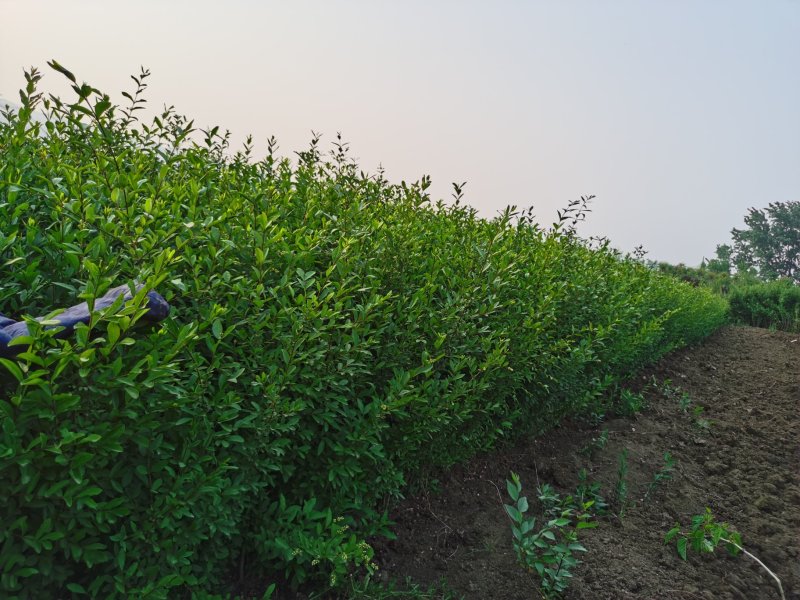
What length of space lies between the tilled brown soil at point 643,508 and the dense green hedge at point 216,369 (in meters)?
0.35

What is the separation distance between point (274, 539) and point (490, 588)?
113 centimetres

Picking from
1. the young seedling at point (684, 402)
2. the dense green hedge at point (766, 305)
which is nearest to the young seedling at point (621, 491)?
the young seedling at point (684, 402)

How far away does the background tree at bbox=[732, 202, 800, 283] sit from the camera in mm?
40688

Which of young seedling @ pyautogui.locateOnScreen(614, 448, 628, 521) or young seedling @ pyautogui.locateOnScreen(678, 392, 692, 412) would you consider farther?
young seedling @ pyautogui.locateOnScreen(678, 392, 692, 412)

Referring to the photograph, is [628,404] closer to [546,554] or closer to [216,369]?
[546,554]

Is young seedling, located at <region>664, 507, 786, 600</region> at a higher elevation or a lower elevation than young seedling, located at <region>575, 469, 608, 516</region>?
lower

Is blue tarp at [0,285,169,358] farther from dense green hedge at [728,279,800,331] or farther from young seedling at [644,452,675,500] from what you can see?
dense green hedge at [728,279,800,331]

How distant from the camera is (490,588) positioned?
3057mm

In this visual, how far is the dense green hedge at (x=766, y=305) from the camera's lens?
17.2 metres

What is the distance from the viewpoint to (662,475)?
462 centimetres

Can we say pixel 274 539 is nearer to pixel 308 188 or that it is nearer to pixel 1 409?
pixel 1 409

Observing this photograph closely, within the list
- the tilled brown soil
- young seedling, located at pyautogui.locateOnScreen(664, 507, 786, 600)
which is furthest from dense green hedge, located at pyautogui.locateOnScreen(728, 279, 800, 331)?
young seedling, located at pyautogui.locateOnScreen(664, 507, 786, 600)

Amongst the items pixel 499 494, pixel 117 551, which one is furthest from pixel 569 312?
pixel 117 551

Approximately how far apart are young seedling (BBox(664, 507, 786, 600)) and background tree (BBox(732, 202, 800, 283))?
4126 cm
